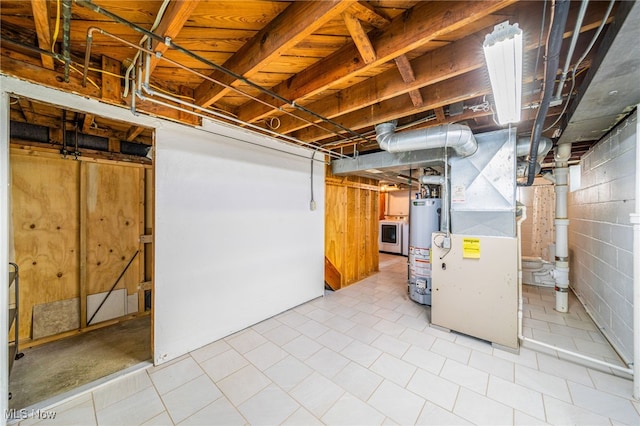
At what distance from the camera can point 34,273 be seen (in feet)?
8.06

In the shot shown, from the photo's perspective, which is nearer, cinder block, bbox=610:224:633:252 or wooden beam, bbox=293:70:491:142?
wooden beam, bbox=293:70:491:142

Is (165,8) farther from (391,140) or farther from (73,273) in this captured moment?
(73,273)

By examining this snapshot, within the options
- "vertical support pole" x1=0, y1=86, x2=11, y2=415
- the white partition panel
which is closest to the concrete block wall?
the white partition panel

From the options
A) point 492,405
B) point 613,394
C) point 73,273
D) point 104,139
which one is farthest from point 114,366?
point 613,394

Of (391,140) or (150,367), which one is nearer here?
(150,367)

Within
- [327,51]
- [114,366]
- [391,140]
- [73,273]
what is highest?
[327,51]

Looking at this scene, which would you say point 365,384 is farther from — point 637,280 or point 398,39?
point 398,39

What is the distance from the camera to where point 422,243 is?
11.6 ft

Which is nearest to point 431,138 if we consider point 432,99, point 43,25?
point 432,99

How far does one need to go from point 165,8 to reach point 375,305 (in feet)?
11.9

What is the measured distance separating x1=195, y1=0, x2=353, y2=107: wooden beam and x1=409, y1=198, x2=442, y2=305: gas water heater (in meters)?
2.92

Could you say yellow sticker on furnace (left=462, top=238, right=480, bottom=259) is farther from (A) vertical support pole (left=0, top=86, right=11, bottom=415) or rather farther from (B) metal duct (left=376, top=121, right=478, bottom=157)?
(A) vertical support pole (left=0, top=86, right=11, bottom=415)

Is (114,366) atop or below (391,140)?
below

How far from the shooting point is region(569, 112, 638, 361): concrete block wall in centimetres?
202
